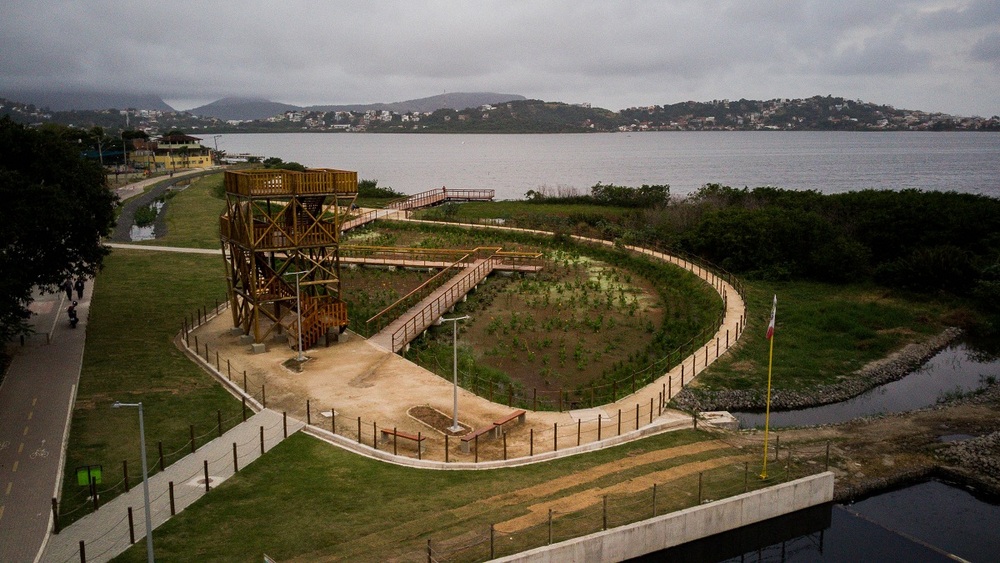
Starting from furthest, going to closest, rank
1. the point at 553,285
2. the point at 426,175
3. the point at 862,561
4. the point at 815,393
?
the point at 426,175, the point at 553,285, the point at 815,393, the point at 862,561

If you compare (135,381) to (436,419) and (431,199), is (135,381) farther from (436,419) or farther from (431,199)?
(431,199)

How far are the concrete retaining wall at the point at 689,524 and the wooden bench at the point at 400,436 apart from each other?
5870mm

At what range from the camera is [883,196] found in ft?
193

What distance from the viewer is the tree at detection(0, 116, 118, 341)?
2795 cm

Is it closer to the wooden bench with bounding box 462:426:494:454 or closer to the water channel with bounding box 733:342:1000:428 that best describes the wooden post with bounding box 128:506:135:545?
the wooden bench with bounding box 462:426:494:454

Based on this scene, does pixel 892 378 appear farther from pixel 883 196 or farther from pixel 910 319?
pixel 883 196

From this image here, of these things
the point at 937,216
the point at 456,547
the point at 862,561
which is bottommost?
the point at 862,561

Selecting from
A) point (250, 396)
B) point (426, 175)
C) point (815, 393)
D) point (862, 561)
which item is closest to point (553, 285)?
point (815, 393)

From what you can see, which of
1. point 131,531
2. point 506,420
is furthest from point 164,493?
point 506,420

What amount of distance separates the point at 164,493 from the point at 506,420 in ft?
32.1

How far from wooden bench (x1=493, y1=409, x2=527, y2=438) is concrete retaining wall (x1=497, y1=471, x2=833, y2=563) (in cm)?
586

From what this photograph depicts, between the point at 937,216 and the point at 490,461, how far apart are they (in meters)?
41.4

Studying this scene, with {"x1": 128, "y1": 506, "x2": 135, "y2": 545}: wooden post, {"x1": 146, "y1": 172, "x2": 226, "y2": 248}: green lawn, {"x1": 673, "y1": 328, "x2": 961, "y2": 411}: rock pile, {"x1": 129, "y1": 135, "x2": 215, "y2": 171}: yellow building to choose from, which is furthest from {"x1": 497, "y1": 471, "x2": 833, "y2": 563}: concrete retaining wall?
{"x1": 129, "y1": 135, "x2": 215, "y2": 171}: yellow building

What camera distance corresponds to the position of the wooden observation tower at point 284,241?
103 feet
